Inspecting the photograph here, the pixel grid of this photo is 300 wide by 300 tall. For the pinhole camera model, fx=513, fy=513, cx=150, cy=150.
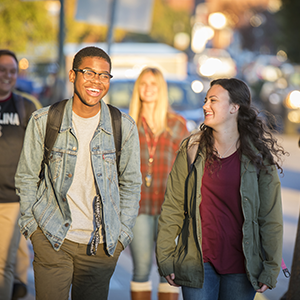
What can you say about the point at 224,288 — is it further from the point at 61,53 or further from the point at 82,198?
the point at 61,53

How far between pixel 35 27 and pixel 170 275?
835 inches

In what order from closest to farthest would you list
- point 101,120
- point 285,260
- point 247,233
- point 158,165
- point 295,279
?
point 247,233 → point 101,120 → point 295,279 → point 158,165 → point 285,260

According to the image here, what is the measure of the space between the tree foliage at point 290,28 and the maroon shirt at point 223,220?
20.8 m

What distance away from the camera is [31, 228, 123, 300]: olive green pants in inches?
120

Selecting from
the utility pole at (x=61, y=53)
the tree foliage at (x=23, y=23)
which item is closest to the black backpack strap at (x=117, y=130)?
the utility pole at (x=61, y=53)

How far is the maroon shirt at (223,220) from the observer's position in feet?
10.2

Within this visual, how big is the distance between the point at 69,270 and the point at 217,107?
1.36m

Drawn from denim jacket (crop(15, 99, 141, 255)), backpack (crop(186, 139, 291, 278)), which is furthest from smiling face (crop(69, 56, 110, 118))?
backpack (crop(186, 139, 291, 278))

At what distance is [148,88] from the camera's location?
15.9 feet

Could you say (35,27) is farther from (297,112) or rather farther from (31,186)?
(31,186)

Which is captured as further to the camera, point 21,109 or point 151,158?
point 151,158

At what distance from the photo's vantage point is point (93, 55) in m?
3.12

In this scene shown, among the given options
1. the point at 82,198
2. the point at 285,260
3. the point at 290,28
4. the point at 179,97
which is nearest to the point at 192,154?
the point at 82,198

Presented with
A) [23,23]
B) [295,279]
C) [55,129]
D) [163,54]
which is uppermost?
[23,23]
